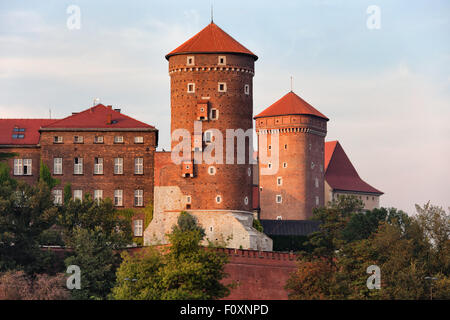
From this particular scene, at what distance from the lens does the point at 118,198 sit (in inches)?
3844

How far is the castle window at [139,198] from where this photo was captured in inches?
3839

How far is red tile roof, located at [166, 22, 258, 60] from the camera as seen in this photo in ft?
314

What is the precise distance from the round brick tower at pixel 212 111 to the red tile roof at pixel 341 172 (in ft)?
129

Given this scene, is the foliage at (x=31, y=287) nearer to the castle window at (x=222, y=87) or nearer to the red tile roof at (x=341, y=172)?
the castle window at (x=222, y=87)

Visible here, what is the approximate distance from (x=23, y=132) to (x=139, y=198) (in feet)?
36.1

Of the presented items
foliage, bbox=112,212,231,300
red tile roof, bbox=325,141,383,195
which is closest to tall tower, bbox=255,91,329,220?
red tile roof, bbox=325,141,383,195

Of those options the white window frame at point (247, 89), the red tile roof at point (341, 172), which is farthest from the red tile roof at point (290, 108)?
the white window frame at point (247, 89)

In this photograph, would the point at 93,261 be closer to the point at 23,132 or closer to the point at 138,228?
the point at 138,228

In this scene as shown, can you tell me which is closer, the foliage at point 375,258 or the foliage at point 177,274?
the foliage at point 177,274

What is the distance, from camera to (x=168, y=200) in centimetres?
9531

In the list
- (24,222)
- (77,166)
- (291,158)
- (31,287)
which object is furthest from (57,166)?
(291,158)

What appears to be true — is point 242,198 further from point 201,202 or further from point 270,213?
point 270,213

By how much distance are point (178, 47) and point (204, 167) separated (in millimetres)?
9920
